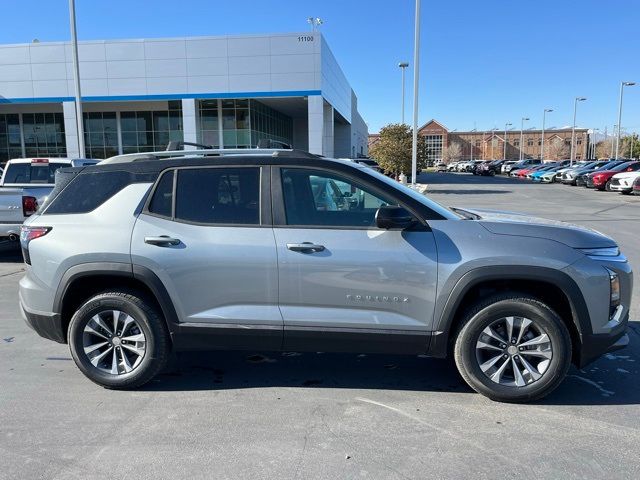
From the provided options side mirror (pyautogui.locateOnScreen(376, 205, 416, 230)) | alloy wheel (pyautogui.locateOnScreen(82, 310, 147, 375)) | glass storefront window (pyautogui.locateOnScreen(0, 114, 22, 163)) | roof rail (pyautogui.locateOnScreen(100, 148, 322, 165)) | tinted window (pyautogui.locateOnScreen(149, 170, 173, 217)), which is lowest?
alloy wheel (pyautogui.locateOnScreen(82, 310, 147, 375))

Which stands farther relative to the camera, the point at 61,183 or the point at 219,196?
the point at 61,183

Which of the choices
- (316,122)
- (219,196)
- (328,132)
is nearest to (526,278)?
(219,196)

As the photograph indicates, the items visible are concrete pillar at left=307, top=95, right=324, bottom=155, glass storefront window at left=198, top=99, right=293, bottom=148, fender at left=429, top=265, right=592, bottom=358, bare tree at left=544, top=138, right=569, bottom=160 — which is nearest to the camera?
fender at left=429, top=265, right=592, bottom=358

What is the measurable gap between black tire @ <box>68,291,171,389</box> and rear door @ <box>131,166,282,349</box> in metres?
0.25

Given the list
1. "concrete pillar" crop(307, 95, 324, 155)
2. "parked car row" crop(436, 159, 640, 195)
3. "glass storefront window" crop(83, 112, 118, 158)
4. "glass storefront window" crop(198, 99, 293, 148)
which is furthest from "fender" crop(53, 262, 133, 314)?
"glass storefront window" crop(83, 112, 118, 158)

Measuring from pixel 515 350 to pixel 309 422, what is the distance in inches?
62.6

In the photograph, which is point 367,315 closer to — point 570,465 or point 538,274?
point 538,274

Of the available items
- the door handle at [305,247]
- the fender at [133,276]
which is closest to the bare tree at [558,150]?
the door handle at [305,247]

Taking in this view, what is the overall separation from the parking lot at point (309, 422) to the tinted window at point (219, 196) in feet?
4.65

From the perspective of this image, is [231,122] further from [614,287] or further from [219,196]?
[614,287]

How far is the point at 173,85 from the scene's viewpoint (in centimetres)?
3125

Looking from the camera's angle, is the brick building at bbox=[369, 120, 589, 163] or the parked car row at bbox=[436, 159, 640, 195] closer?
the parked car row at bbox=[436, 159, 640, 195]

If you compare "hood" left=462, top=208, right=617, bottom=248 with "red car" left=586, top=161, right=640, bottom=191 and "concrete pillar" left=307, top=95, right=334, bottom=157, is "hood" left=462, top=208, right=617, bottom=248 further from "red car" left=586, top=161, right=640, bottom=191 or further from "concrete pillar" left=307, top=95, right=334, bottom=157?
"red car" left=586, top=161, right=640, bottom=191

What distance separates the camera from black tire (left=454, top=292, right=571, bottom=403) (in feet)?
12.0
